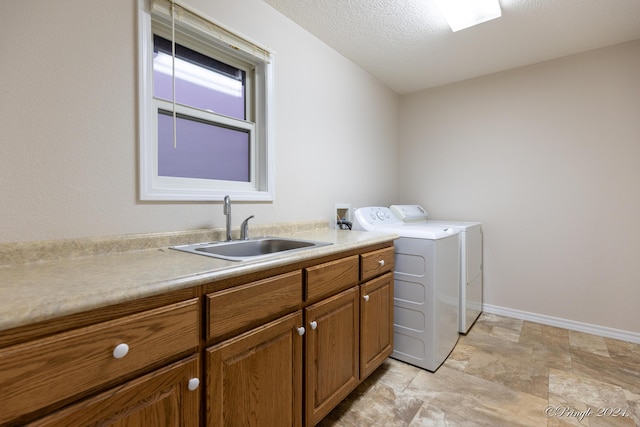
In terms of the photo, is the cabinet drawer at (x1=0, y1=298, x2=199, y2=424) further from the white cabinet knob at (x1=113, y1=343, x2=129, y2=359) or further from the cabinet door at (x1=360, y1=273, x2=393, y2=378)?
the cabinet door at (x1=360, y1=273, x2=393, y2=378)

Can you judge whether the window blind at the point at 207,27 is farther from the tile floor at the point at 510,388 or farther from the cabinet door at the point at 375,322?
the tile floor at the point at 510,388

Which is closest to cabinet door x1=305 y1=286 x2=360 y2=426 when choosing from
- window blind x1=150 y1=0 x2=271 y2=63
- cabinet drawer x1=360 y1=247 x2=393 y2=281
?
cabinet drawer x1=360 y1=247 x2=393 y2=281

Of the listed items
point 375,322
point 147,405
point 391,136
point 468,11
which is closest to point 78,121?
point 147,405

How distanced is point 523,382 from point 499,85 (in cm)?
251

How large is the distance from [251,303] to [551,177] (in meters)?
2.82

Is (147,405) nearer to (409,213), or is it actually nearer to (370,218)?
(370,218)

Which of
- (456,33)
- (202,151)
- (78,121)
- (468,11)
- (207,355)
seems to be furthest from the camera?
(456,33)

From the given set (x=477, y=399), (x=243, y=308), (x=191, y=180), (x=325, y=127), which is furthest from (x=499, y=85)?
(x=243, y=308)

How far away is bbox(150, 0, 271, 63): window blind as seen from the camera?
1.37m

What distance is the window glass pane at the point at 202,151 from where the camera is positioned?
150 centimetres

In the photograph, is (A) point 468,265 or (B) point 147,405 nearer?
(B) point 147,405

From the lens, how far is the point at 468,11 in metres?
1.94

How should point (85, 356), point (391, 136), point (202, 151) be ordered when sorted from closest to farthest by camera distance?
1. point (85, 356)
2. point (202, 151)
3. point (391, 136)

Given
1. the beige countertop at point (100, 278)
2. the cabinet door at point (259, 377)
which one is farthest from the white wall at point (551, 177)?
the cabinet door at point (259, 377)
